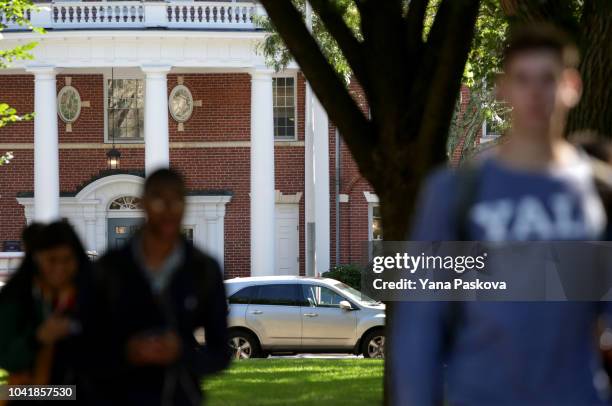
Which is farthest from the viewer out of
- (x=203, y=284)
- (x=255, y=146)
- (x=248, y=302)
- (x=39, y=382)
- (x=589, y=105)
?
(x=255, y=146)

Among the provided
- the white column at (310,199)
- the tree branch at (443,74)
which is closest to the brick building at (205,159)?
the white column at (310,199)

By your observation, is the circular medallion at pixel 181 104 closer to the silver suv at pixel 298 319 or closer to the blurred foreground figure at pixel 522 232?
the silver suv at pixel 298 319

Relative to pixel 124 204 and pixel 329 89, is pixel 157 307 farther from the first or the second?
pixel 124 204

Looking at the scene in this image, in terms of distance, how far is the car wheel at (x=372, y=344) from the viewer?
2330cm

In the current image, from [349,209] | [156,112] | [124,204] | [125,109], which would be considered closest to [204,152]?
[125,109]

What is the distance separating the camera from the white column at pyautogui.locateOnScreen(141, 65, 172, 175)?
1394 inches

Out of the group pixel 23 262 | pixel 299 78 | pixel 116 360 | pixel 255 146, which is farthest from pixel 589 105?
pixel 299 78

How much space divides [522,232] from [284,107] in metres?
35.8

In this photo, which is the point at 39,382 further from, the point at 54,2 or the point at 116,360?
the point at 54,2

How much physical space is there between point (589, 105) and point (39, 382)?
6.37 metres

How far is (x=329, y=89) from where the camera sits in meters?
9.01

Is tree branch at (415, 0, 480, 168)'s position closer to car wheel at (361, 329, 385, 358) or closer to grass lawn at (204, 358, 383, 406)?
grass lawn at (204, 358, 383, 406)

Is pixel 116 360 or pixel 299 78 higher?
pixel 299 78

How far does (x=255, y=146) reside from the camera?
36.0m
